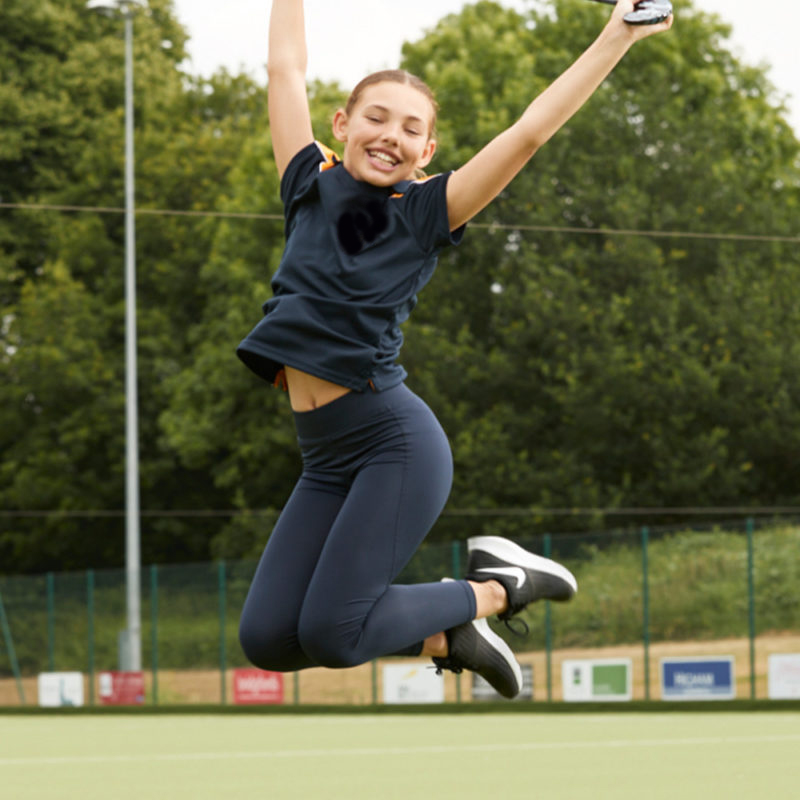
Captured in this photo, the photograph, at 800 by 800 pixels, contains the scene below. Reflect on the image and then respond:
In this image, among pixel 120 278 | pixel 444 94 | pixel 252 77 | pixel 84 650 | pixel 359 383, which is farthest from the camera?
pixel 252 77

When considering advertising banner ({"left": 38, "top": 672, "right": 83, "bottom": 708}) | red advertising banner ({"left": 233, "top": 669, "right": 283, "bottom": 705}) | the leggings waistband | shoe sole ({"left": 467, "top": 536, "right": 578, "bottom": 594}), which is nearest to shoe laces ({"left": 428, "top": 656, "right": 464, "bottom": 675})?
shoe sole ({"left": 467, "top": 536, "right": 578, "bottom": 594})

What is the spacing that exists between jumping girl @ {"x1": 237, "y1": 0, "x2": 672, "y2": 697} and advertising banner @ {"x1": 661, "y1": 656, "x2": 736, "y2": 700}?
1214cm

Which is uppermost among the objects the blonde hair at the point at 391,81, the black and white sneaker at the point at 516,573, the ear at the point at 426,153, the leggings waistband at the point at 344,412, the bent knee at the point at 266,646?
the blonde hair at the point at 391,81

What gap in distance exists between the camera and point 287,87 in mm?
4578

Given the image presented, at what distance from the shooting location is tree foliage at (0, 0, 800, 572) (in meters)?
28.6

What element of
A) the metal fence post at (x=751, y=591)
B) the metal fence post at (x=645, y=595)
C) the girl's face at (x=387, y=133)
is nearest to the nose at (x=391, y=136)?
the girl's face at (x=387, y=133)

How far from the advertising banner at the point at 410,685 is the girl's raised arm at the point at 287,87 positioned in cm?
1352

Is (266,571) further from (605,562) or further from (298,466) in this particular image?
(298,466)

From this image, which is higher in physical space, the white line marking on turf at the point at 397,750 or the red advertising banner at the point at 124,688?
the white line marking on turf at the point at 397,750

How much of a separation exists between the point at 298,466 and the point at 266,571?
2705cm

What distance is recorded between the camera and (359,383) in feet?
14.0

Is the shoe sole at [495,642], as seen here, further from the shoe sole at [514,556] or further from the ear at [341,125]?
the ear at [341,125]

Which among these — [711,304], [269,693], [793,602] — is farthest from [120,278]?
[793,602]

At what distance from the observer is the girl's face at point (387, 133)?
4355 millimetres
